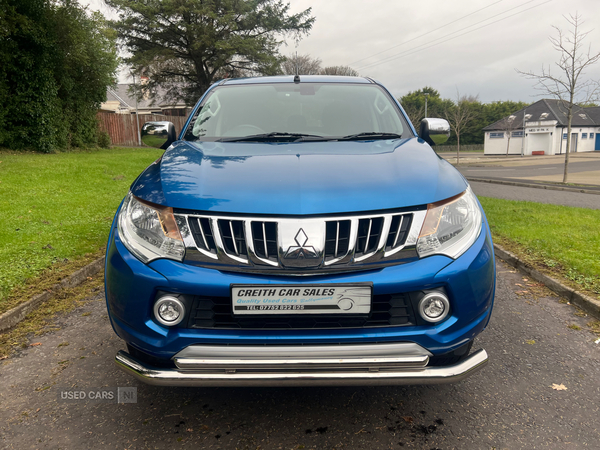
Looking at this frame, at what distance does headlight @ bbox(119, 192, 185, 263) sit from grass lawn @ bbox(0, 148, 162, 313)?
2149mm

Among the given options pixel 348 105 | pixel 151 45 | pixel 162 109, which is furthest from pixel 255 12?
pixel 348 105

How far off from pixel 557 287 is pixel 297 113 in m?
2.94

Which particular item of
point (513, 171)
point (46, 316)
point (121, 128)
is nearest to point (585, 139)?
point (513, 171)

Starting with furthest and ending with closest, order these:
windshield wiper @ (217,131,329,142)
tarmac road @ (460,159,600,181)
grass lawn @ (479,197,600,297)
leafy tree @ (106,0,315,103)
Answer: leafy tree @ (106,0,315,103) → tarmac road @ (460,159,600,181) → grass lawn @ (479,197,600,297) → windshield wiper @ (217,131,329,142)

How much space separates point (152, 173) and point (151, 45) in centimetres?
3145

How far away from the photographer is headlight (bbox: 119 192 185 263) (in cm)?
190

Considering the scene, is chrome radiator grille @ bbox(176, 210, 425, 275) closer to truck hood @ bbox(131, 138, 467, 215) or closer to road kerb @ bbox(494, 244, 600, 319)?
truck hood @ bbox(131, 138, 467, 215)

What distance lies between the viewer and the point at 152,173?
7.80 feet

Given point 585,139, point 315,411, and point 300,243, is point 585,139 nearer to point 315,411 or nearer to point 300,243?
point 315,411

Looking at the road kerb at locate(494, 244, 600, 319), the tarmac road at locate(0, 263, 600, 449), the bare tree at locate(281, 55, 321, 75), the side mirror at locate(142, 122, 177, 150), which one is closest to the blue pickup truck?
the tarmac road at locate(0, 263, 600, 449)

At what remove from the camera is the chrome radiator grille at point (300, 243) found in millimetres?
1830

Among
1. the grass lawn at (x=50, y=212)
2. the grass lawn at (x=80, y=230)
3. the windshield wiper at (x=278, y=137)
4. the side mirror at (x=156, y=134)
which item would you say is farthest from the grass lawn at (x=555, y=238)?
the grass lawn at (x=50, y=212)

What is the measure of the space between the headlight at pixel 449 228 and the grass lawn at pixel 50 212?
3.29 meters

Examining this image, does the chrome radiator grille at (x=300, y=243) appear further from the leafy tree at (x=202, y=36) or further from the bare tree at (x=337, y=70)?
the bare tree at (x=337, y=70)
